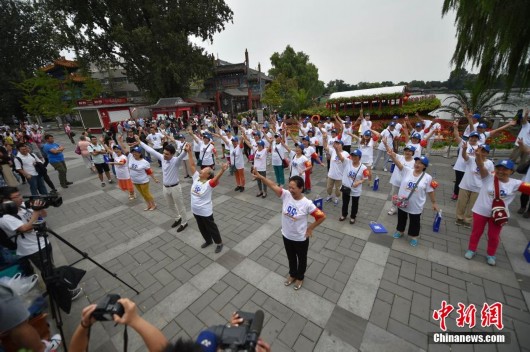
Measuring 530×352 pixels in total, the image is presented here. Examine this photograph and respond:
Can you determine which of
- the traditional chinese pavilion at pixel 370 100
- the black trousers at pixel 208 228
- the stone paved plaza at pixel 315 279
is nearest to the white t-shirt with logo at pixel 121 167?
the stone paved plaza at pixel 315 279

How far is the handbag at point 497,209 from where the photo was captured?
3.92 metres

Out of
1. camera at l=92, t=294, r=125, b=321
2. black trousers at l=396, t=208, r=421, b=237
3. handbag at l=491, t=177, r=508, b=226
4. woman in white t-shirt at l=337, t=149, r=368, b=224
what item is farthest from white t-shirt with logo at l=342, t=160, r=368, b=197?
camera at l=92, t=294, r=125, b=321

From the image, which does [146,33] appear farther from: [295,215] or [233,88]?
[295,215]

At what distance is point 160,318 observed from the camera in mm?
3723

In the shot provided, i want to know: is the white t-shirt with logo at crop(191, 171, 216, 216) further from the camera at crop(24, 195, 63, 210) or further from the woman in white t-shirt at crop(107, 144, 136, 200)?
the woman in white t-shirt at crop(107, 144, 136, 200)

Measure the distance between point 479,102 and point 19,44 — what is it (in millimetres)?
57983

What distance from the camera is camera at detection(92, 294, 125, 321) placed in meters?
1.65

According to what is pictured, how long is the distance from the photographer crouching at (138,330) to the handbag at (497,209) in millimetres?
4666

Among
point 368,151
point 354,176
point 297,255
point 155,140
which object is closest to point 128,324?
point 297,255

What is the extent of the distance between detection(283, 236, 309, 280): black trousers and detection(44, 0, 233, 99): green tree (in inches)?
1182

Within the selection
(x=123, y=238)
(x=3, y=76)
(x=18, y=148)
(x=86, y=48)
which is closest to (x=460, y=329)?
(x=123, y=238)

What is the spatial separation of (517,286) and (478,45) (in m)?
12.2

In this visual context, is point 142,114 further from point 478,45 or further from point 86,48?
point 478,45

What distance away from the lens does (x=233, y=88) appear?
4347 cm
